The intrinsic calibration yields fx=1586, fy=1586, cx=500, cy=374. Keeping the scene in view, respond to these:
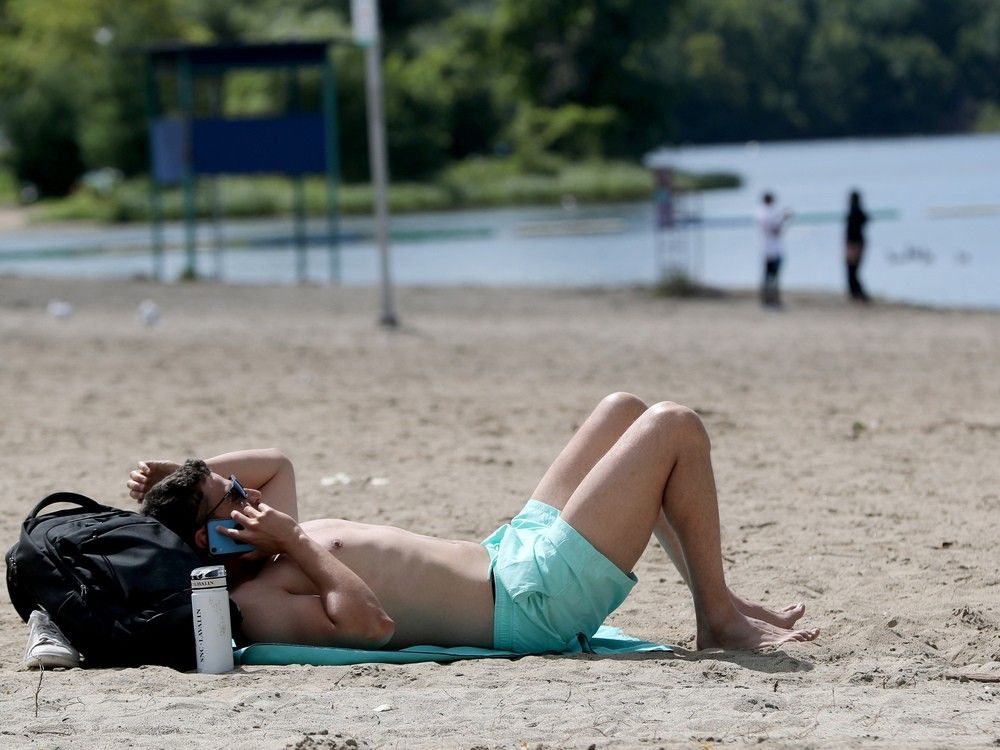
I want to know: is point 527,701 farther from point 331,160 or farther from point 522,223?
point 522,223

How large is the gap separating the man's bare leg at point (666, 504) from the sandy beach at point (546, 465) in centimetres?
12

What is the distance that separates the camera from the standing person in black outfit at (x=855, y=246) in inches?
701

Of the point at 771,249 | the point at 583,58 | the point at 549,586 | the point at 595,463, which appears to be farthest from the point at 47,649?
the point at 583,58

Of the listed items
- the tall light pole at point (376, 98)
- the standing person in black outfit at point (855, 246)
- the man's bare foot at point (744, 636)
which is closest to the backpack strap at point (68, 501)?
the man's bare foot at point (744, 636)

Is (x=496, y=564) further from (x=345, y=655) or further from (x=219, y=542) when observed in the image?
(x=219, y=542)

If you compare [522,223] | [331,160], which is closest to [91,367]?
[331,160]

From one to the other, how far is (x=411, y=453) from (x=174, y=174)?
1264cm

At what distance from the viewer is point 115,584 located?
13.3 feet

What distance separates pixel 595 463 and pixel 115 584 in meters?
1.38

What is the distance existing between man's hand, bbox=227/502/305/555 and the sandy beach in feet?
1.17

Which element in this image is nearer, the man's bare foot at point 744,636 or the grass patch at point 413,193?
the man's bare foot at point 744,636

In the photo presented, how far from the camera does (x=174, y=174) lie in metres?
19.5

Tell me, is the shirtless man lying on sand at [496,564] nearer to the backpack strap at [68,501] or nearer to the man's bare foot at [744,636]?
the man's bare foot at [744,636]

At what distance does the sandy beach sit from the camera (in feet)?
12.3
